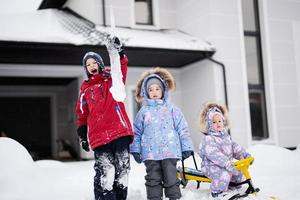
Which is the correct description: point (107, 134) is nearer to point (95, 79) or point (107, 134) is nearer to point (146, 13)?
point (95, 79)

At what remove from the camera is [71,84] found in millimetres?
12016

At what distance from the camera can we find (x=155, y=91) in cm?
364

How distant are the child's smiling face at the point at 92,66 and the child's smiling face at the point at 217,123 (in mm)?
1449

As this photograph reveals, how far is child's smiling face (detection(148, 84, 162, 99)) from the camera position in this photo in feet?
12.0

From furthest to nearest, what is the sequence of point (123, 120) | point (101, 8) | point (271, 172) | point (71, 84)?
1. point (71, 84)
2. point (101, 8)
3. point (271, 172)
4. point (123, 120)

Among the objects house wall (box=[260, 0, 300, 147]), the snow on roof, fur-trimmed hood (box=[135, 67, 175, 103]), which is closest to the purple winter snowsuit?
fur-trimmed hood (box=[135, 67, 175, 103])

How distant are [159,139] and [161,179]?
41cm

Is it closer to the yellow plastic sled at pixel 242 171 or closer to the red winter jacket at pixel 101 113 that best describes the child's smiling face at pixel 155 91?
the red winter jacket at pixel 101 113

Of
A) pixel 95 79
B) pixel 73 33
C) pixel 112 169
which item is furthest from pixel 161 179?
pixel 73 33

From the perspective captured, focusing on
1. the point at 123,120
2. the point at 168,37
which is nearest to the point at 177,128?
the point at 123,120

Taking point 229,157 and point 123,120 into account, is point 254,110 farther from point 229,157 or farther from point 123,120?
point 123,120

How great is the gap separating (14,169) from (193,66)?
19.4 feet

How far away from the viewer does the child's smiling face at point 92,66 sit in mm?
3535

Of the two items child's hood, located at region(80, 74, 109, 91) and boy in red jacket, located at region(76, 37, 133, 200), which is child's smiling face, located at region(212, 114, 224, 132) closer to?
boy in red jacket, located at region(76, 37, 133, 200)
